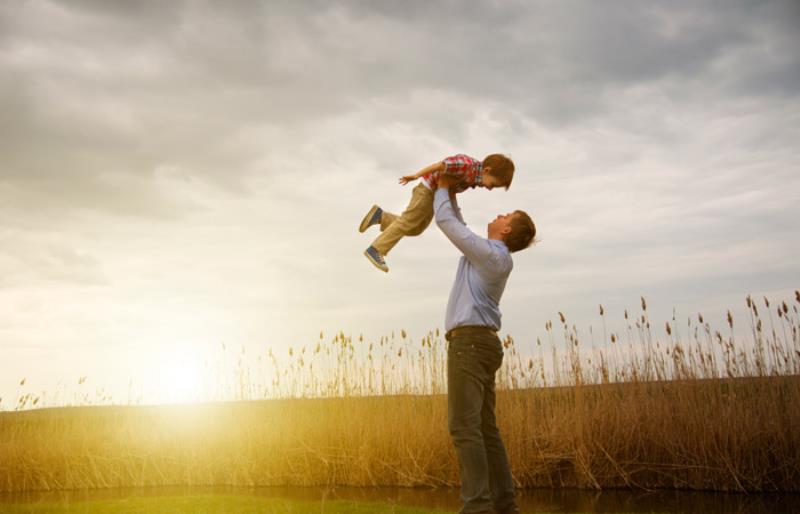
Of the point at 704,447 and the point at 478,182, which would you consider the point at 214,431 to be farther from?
the point at 478,182

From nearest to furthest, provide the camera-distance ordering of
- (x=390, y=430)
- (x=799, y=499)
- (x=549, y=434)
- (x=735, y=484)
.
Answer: (x=799, y=499)
(x=735, y=484)
(x=549, y=434)
(x=390, y=430)

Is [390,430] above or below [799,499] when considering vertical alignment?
above

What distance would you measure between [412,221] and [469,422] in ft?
4.14

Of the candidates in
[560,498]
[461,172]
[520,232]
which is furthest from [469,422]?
[560,498]

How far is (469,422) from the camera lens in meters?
3.37

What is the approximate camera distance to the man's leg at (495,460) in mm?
3656

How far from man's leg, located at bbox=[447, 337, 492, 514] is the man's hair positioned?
651 millimetres

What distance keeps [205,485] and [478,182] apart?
7946 millimetres

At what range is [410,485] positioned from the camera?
28.7 ft

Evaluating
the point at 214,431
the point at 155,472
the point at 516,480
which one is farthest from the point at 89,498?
the point at 516,480

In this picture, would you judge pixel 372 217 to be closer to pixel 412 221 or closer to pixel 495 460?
pixel 412 221

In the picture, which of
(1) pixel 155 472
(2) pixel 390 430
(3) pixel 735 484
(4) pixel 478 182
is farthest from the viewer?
(1) pixel 155 472

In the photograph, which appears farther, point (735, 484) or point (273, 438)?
point (273, 438)

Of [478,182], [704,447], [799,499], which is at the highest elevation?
[478,182]
